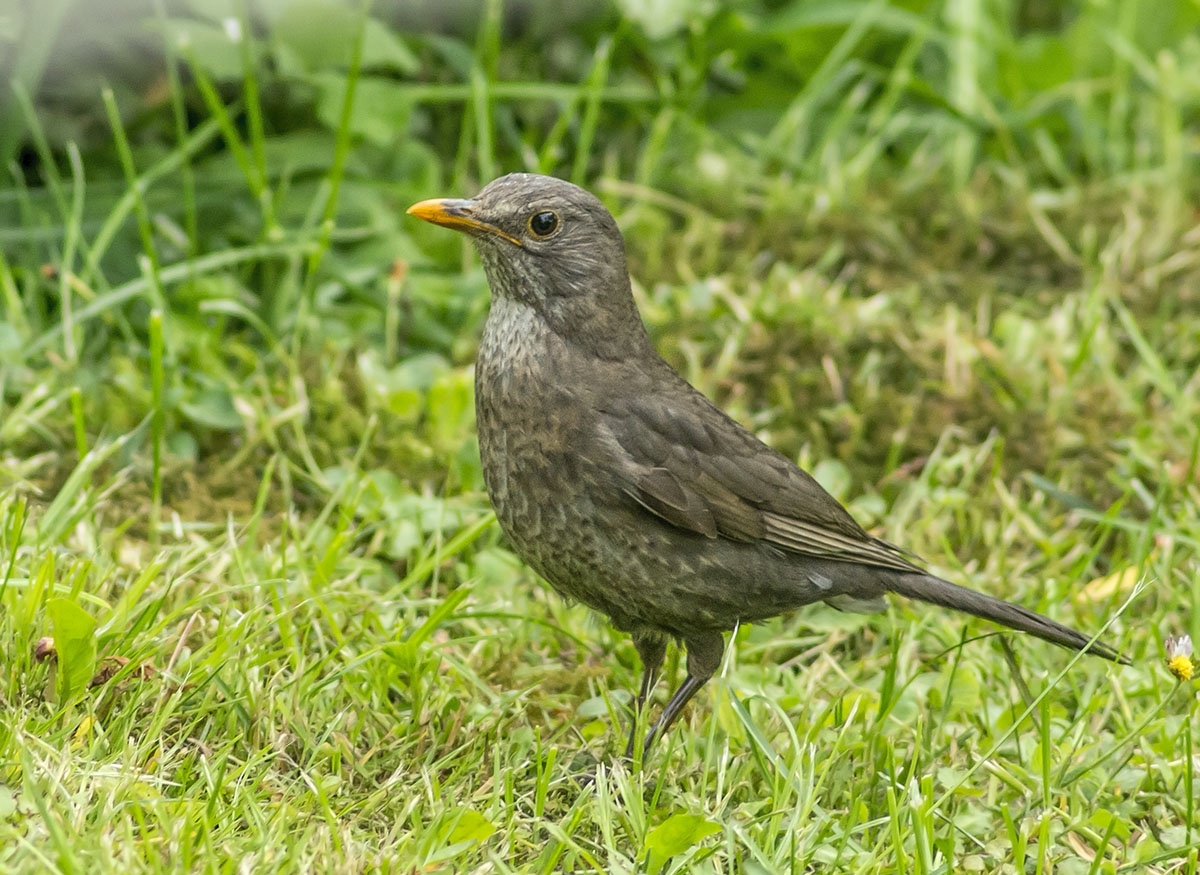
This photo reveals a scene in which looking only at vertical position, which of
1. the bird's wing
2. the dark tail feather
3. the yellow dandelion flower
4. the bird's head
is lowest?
the dark tail feather

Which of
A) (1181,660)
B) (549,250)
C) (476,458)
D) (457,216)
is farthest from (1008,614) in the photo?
(476,458)

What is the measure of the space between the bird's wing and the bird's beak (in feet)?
1.78

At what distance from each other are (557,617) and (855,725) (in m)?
0.89

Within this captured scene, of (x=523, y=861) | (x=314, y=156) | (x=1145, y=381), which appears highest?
(x=314, y=156)

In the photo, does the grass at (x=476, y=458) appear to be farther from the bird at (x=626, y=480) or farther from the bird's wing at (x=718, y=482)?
the bird's wing at (x=718, y=482)

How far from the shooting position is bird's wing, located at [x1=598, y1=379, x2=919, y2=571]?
347cm

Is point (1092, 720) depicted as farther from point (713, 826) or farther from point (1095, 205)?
point (1095, 205)

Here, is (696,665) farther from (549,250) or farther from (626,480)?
(549,250)

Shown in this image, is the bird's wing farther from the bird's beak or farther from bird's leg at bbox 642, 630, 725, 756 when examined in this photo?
the bird's beak

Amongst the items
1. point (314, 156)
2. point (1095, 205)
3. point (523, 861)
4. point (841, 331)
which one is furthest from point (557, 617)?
point (1095, 205)

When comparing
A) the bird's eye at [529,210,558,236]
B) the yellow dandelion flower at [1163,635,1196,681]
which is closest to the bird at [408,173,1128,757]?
the bird's eye at [529,210,558,236]

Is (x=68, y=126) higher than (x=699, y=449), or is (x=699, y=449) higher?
(x=68, y=126)

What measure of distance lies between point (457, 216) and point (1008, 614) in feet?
5.44

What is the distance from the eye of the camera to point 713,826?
115 inches
